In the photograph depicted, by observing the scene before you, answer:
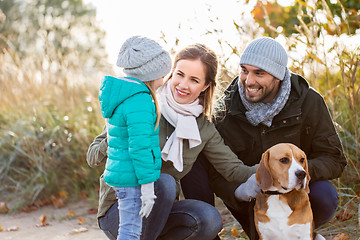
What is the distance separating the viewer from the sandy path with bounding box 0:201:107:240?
Result: 15.1 ft

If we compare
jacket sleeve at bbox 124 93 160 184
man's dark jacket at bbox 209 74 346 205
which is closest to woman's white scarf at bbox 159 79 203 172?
man's dark jacket at bbox 209 74 346 205

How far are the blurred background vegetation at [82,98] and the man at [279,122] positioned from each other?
1.50 feet

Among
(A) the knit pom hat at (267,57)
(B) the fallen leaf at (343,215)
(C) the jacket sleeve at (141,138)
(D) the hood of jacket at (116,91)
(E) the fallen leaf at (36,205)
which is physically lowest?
(E) the fallen leaf at (36,205)

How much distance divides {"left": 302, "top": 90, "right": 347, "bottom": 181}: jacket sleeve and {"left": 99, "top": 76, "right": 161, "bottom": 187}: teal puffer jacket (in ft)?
4.20

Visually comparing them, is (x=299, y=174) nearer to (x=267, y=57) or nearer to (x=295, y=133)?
(x=295, y=133)

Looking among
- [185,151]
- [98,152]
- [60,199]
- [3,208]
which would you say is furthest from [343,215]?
[3,208]

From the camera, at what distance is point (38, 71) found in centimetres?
793

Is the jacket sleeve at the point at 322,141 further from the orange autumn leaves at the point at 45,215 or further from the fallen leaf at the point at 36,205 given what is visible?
the fallen leaf at the point at 36,205

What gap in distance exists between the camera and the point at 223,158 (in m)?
3.45

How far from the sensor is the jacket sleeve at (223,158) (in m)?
3.41

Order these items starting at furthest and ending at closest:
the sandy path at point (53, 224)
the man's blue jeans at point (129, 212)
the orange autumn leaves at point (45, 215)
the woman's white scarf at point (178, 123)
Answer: the orange autumn leaves at point (45, 215), the sandy path at point (53, 224), the woman's white scarf at point (178, 123), the man's blue jeans at point (129, 212)

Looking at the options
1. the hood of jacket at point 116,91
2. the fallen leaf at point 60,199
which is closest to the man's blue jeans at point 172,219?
the hood of jacket at point 116,91

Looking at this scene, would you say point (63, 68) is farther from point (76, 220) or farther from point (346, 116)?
point (346, 116)

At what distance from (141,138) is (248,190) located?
101cm
